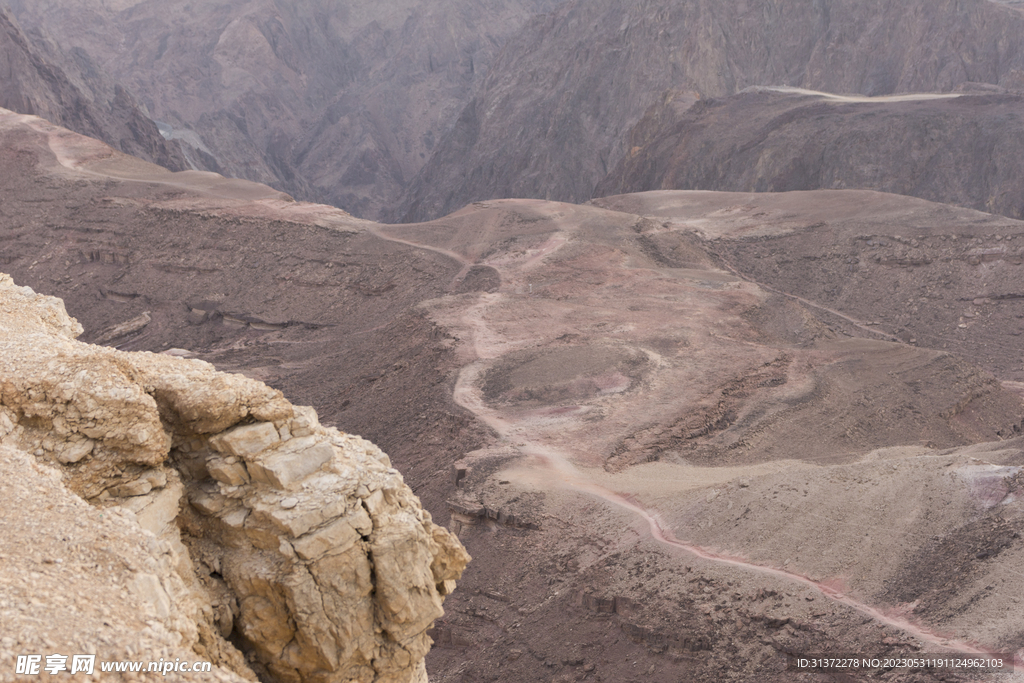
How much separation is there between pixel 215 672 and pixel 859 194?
34.5 metres

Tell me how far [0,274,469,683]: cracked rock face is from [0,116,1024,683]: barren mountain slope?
17.1 feet

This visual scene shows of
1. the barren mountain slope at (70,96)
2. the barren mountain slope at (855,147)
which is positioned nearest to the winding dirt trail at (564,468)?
the barren mountain slope at (855,147)

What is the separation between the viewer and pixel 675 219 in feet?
118

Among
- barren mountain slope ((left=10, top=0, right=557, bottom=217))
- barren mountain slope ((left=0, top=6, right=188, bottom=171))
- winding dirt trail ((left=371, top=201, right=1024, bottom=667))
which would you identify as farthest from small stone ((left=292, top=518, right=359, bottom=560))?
barren mountain slope ((left=10, top=0, right=557, bottom=217))

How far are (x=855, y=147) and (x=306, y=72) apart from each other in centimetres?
6802

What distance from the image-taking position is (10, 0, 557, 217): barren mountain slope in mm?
83312

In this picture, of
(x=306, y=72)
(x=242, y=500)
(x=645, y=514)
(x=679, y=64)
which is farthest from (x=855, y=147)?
(x=306, y=72)

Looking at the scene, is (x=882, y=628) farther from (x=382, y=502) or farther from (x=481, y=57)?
(x=481, y=57)

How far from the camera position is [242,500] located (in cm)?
629

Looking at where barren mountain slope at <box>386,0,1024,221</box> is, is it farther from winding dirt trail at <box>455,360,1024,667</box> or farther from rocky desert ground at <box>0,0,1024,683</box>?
winding dirt trail at <box>455,360,1024,667</box>

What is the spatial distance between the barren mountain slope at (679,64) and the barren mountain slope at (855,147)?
1039cm

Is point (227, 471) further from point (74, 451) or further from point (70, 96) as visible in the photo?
point (70, 96)

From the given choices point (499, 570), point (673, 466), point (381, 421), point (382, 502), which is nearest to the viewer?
point (382, 502)

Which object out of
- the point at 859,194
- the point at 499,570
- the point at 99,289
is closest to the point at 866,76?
the point at 859,194
